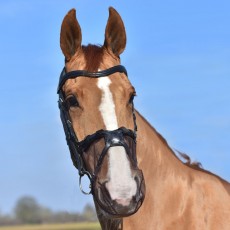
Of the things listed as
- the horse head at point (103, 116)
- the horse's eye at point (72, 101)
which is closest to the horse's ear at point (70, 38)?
A: the horse head at point (103, 116)

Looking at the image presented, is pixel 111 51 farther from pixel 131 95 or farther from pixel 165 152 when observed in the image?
pixel 165 152

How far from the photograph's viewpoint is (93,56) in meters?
7.11

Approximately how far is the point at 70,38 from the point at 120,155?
1.69m

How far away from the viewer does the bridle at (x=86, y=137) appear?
251 inches

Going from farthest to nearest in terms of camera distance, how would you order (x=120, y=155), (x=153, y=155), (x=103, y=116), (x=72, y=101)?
(x=153, y=155), (x=72, y=101), (x=103, y=116), (x=120, y=155)

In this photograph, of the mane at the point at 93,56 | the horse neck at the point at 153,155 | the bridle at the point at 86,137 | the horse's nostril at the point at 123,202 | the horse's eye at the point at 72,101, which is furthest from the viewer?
the horse neck at the point at 153,155

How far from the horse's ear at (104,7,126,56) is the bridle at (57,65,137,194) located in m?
0.31

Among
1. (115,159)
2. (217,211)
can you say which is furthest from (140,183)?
(217,211)

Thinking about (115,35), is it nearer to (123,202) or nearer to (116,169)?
(116,169)

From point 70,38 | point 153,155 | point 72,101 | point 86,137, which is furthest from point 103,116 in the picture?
point 70,38

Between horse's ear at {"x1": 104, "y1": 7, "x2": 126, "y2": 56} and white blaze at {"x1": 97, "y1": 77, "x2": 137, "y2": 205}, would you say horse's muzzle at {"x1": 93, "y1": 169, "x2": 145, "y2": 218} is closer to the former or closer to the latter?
white blaze at {"x1": 97, "y1": 77, "x2": 137, "y2": 205}

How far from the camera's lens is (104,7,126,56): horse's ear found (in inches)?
287

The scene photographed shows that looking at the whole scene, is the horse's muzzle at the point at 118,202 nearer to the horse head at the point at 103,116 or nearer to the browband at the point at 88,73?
the horse head at the point at 103,116

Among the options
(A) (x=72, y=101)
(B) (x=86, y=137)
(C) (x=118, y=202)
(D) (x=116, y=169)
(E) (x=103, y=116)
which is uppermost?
(A) (x=72, y=101)
